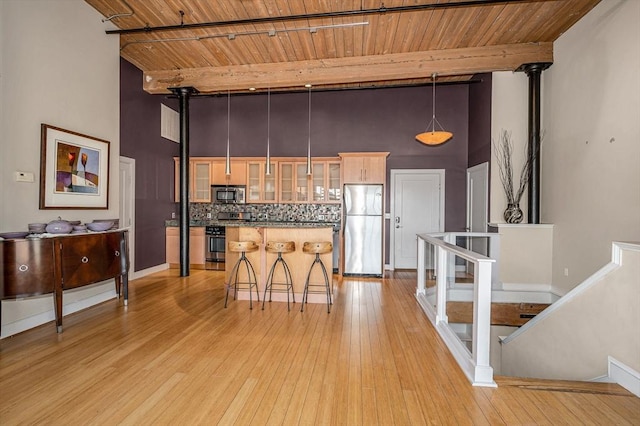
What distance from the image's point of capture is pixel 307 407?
2.07 metres

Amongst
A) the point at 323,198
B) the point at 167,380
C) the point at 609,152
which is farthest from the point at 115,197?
the point at 609,152

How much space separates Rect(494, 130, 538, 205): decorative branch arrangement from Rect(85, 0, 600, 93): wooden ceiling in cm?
114

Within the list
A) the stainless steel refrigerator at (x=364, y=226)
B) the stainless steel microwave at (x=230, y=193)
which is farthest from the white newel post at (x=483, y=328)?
the stainless steel microwave at (x=230, y=193)

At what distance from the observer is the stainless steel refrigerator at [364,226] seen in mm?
6051

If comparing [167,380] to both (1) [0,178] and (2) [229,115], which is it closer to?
(1) [0,178]

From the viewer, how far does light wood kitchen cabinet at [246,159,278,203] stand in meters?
6.86

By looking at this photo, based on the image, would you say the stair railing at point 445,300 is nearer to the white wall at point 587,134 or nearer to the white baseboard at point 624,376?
the white baseboard at point 624,376

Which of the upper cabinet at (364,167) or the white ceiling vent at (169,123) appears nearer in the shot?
the upper cabinet at (364,167)

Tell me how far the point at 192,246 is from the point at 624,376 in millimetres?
6474

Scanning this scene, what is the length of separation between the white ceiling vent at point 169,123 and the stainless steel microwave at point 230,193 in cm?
142

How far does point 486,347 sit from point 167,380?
241cm

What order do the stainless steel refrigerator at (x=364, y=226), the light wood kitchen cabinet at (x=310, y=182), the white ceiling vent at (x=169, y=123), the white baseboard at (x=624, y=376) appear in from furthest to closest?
the light wood kitchen cabinet at (x=310, y=182) < the white ceiling vent at (x=169, y=123) < the stainless steel refrigerator at (x=364, y=226) < the white baseboard at (x=624, y=376)

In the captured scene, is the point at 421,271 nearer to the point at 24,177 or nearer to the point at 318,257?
the point at 318,257

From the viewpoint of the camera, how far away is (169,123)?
6605mm
